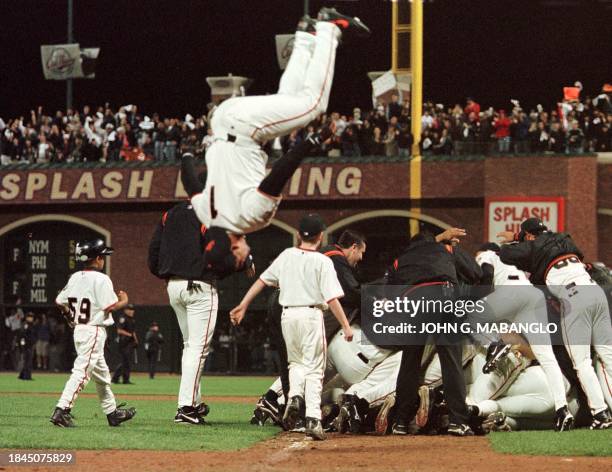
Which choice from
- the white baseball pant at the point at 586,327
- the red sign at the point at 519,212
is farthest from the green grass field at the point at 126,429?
the red sign at the point at 519,212

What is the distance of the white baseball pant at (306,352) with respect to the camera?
33.0 ft

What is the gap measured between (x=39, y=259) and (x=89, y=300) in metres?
21.3

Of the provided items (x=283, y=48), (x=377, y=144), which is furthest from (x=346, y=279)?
(x=283, y=48)

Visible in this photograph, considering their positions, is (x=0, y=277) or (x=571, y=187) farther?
(x=0, y=277)

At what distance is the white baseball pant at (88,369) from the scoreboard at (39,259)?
19.6 metres

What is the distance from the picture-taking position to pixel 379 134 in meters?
29.5

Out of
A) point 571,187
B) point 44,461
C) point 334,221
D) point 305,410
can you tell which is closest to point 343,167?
point 334,221

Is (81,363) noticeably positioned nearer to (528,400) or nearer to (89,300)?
(89,300)

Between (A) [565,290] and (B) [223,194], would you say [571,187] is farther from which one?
→ (B) [223,194]

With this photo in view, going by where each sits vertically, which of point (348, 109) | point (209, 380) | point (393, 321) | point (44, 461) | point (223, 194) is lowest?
point (209, 380)

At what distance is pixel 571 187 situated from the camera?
93.1 ft

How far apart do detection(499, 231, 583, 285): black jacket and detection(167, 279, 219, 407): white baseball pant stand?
3123mm

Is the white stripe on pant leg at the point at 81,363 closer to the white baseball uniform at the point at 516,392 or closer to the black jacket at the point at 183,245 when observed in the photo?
the black jacket at the point at 183,245

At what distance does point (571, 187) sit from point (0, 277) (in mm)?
16923
